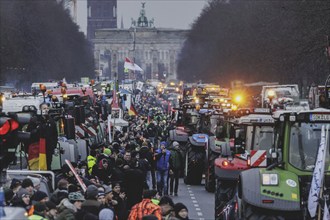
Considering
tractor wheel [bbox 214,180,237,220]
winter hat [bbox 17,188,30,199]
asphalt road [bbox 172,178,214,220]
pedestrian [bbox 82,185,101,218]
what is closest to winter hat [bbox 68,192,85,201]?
pedestrian [bbox 82,185,101,218]

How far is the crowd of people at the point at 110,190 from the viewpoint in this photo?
14.0 meters

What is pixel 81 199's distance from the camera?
15.8 metres

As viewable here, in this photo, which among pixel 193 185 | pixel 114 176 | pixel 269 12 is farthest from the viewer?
pixel 269 12

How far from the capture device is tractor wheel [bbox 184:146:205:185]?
32.8m

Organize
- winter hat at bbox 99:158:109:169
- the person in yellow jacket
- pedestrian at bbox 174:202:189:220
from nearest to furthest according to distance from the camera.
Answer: pedestrian at bbox 174:202:189:220, winter hat at bbox 99:158:109:169, the person in yellow jacket

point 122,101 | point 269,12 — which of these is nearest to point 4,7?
point 269,12

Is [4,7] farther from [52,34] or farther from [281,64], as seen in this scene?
[281,64]

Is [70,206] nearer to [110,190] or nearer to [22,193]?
[22,193]

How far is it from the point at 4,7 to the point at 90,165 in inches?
3197

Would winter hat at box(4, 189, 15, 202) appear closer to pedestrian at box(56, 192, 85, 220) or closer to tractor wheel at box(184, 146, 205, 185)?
pedestrian at box(56, 192, 85, 220)

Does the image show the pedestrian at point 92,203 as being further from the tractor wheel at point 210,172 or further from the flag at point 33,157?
the tractor wheel at point 210,172

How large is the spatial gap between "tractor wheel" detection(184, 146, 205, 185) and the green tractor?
16470 mm

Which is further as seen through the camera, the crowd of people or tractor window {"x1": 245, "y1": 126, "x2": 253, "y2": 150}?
tractor window {"x1": 245, "y1": 126, "x2": 253, "y2": 150}

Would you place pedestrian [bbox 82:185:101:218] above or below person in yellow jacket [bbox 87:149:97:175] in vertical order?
above
